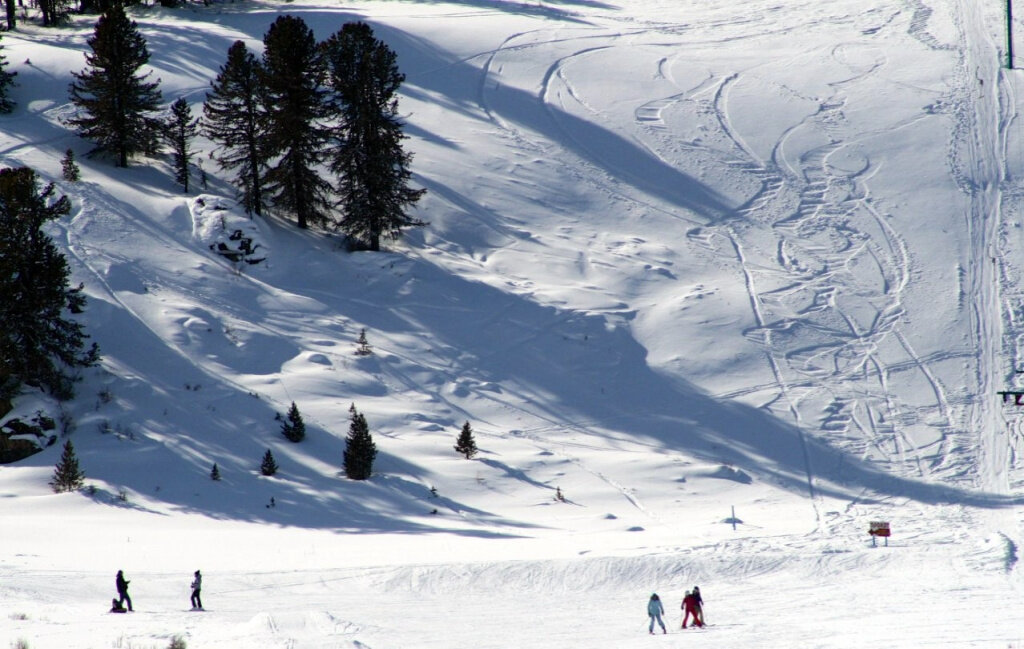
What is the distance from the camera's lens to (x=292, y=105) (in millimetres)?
37344

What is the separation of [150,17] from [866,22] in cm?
3929

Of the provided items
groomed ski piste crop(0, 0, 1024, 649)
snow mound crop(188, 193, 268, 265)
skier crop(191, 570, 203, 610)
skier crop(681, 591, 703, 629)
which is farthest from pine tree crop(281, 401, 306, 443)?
skier crop(681, 591, 703, 629)

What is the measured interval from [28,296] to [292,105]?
1208 centimetres

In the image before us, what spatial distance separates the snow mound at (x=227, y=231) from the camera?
37.9 m

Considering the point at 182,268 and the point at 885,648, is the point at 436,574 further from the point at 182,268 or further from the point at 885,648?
the point at 182,268

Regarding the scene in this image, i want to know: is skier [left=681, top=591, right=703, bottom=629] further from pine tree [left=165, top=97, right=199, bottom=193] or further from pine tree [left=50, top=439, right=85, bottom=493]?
pine tree [left=165, top=97, right=199, bottom=193]

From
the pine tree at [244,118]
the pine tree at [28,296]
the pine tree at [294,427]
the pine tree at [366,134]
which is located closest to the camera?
the pine tree at [28,296]

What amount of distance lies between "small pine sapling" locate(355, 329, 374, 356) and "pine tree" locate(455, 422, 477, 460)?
5.63 m

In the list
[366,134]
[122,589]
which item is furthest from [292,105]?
Answer: [122,589]

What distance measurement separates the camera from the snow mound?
37875 millimetres

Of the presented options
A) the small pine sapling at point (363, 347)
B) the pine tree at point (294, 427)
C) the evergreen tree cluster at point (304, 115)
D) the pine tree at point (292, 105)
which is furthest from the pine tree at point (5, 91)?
the pine tree at point (294, 427)

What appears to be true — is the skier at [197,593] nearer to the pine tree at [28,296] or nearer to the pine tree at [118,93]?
the pine tree at [28,296]

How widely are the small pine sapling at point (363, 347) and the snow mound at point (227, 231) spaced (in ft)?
19.4

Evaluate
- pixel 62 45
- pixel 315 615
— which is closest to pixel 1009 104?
pixel 315 615
